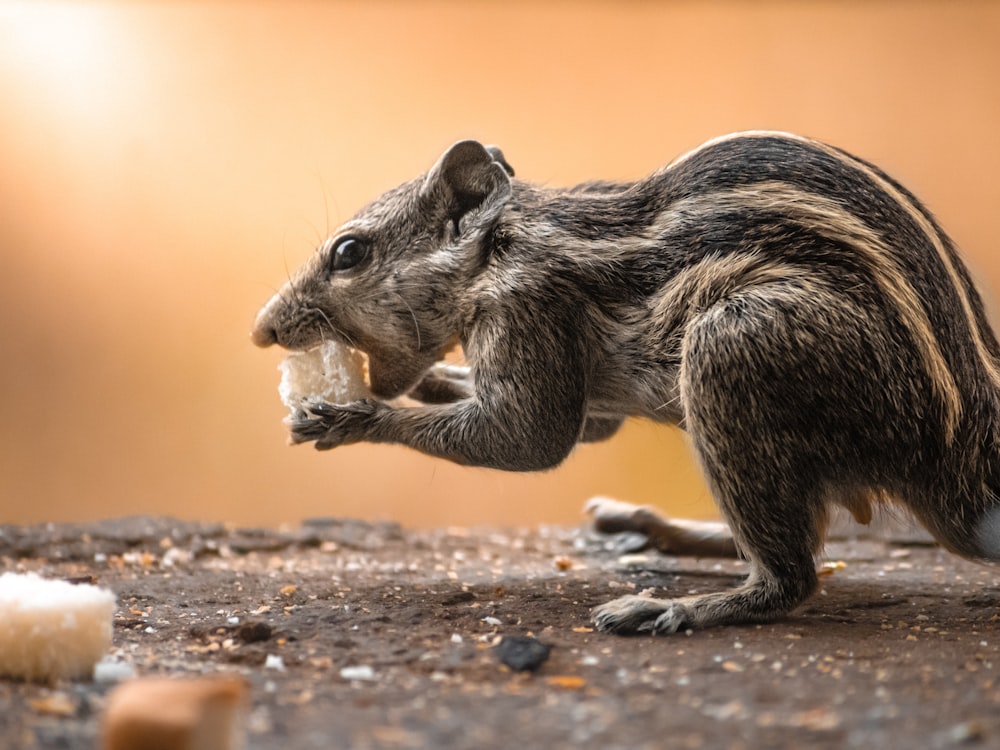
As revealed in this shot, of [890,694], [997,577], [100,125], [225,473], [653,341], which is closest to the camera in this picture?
[890,694]

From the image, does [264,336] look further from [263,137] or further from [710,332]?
[263,137]

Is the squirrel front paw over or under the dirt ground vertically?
over

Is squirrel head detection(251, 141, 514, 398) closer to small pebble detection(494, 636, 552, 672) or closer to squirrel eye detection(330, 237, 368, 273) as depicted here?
squirrel eye detection(330, 237, 368, 273)

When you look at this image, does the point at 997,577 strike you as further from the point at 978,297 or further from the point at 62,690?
the point at 62,690

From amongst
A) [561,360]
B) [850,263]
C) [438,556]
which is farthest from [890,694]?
[438,556]

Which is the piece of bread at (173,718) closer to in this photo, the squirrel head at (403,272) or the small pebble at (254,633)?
the small pebble at (254,633)

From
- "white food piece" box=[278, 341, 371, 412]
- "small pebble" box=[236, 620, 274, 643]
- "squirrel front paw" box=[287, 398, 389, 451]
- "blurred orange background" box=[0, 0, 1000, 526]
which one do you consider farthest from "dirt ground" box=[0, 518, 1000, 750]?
"blurred orange background" box=[0, 0, 1000, 526]
